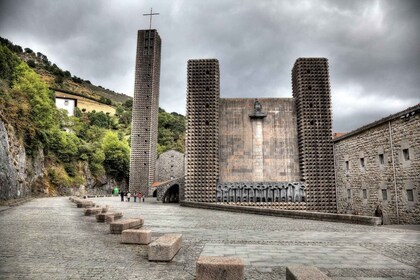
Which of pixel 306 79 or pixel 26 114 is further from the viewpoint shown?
pixel 26 114

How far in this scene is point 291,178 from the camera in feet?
94.2

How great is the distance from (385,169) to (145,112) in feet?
161

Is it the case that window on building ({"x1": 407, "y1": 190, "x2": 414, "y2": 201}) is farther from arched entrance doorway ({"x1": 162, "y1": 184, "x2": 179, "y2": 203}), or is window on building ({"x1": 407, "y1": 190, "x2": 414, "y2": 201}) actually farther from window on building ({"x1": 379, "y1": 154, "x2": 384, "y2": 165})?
arched entrance doorway ({"x1": 162, "y1": 184, "x2": 179, "y2": 203})

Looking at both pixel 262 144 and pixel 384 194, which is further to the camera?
pixel 262 144

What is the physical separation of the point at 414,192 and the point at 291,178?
495 inches

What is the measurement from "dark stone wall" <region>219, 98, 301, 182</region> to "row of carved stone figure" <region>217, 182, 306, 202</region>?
85cm

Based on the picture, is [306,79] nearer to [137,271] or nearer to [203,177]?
[203,177]

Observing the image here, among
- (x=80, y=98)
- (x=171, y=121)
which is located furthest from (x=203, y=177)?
(x=80, y=98)

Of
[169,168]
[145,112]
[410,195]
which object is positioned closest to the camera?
[410,195]

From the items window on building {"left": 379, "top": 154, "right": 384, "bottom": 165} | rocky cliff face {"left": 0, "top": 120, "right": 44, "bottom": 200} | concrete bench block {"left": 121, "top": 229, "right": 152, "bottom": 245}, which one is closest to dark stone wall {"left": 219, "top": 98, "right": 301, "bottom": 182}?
window on building {"left": 379, "top": 154, "right": 384, "bottom": 165}

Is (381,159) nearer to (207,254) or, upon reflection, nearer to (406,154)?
(406,154)

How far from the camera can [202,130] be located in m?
28.6

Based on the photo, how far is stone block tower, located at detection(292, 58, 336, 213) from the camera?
91.3ft

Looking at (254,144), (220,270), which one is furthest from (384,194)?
(220,270)
